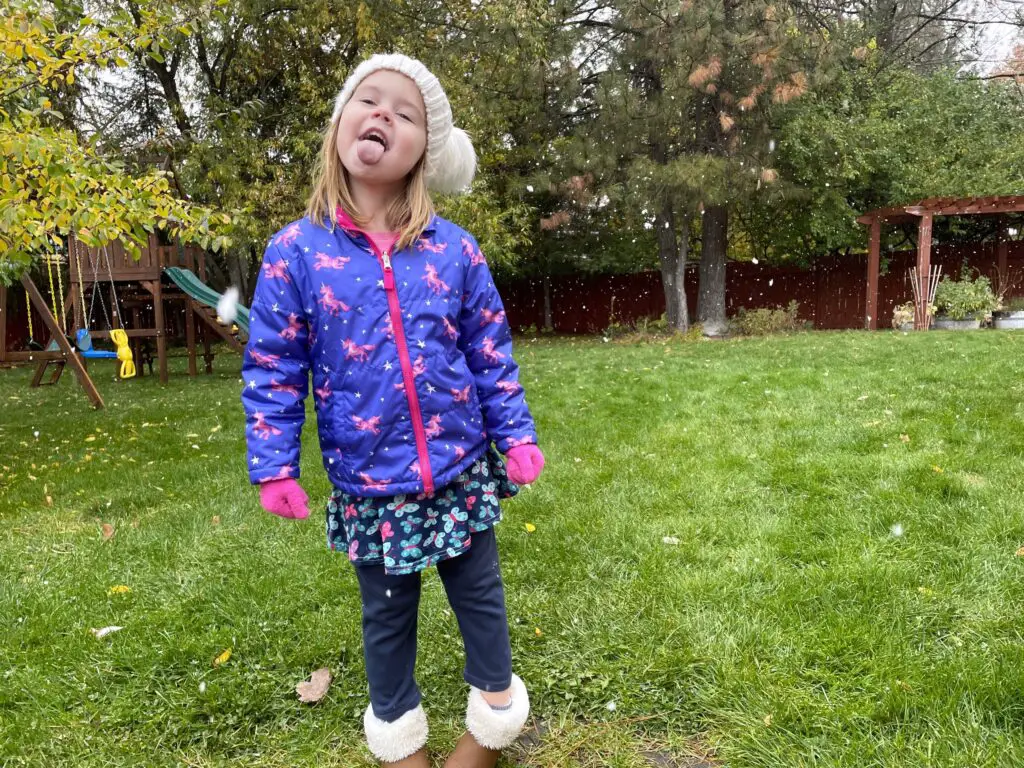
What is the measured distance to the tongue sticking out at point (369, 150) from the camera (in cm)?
150

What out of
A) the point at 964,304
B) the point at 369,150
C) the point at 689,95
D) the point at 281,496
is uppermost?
the point at 689,95

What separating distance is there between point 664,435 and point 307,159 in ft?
Answer: 26.7

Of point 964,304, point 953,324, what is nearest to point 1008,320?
point 964,304

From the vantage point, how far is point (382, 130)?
5.03ft

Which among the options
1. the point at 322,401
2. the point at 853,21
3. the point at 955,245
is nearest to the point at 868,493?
the point at 322,401

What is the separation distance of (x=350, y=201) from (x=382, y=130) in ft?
0.54

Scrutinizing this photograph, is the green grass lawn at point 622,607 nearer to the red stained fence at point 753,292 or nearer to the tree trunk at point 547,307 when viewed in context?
the red stained fence at point 753,292

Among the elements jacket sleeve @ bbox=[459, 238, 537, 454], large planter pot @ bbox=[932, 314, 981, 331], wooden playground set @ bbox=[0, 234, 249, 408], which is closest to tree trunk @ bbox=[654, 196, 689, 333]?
large planter pot @ bbox=[932, 314, 981, 331]

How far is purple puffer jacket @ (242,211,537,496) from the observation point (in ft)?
4.71

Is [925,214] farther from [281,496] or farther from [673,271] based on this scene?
[281,496]

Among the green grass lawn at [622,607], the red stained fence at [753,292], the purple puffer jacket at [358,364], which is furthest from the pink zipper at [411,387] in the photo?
the red stained fence at [753,292]

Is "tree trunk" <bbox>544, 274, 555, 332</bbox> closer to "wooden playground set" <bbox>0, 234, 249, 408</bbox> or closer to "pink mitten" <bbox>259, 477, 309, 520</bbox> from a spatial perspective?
"wooden playground set" <bbox>0, 234, 249, 408</bbox>

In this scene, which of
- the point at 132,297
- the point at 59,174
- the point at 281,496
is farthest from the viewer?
the point at 132,297

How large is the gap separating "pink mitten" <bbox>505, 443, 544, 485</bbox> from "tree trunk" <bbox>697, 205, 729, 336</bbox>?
12.5m
